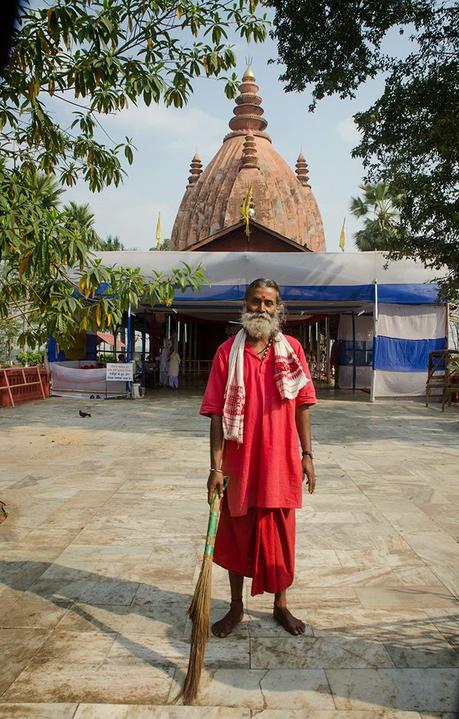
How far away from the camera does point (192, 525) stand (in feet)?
13.7

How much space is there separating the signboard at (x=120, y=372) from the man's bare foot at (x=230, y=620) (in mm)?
11233

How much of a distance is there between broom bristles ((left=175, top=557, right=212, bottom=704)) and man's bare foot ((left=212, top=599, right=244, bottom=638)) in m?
0.30

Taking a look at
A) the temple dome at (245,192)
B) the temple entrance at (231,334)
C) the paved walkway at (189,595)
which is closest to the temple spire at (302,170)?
the temple dome at (245,192)

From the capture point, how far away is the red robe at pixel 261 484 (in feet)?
8.63

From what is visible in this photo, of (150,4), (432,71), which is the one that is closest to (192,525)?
(150,4)

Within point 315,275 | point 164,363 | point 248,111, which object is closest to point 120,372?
point 164,363

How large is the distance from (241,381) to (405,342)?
11.4 m

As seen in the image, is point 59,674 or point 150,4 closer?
point 59,674

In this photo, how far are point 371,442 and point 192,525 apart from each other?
176 inches

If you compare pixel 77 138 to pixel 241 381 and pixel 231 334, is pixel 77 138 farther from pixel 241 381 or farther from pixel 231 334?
pixel 231 334

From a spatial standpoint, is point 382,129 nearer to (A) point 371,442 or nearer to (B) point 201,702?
(A) point 371,442

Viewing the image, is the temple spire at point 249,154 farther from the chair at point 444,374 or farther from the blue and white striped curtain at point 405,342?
the chair at point 444,374

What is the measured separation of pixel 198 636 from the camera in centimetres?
225

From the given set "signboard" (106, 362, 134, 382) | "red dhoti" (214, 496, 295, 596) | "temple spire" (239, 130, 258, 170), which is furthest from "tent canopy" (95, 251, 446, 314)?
"temple spire" (239, 130, 258, 170)
